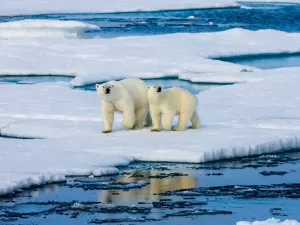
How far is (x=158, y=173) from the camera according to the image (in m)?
9.05

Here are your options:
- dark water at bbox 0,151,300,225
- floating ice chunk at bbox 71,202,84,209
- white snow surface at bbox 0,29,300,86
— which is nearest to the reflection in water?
dark water at bbox 0,151,300,225

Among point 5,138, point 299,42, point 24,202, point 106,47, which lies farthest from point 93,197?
point 299,42

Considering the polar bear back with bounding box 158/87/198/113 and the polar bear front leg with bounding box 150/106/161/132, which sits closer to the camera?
the polar bear back with bounding box 158/87/198/113

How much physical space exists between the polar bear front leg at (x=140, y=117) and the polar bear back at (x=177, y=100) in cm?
44

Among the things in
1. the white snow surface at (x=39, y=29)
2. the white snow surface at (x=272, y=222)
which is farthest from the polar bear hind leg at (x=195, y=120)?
the white snow surface at (x=39, y=29)

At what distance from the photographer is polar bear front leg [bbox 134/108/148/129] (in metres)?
10.8

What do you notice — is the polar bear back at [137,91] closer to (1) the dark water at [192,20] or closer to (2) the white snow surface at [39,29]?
(2) the white snow surface at [39,29]

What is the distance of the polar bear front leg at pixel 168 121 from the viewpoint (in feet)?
34.4

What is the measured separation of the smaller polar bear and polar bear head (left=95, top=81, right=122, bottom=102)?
0.34 m

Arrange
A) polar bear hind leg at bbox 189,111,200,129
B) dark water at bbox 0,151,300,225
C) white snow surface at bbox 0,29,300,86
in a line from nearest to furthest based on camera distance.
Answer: dark water at bbox 0,151,300,225 → polar bear hind leg at bbox 189,111,200,129 → white snow surface at bbox 0,29,300,86

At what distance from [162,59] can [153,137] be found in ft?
28.1

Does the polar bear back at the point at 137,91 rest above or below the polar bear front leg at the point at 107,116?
above

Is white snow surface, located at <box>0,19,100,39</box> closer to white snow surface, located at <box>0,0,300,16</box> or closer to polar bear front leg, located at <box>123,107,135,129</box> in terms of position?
white snow surface, located at <box>0,0,300,16</box>

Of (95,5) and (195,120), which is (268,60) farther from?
(95,5)
